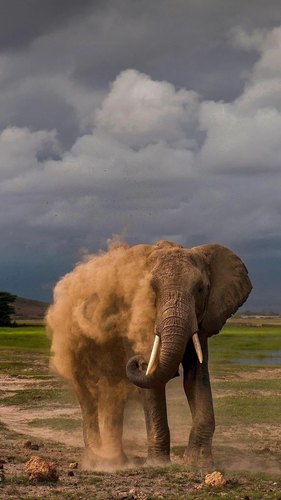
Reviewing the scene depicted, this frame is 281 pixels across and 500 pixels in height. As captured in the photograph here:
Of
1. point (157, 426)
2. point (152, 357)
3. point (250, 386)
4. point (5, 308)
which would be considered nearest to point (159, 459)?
point (157, 426)

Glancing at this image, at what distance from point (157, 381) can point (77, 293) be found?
4.40 m

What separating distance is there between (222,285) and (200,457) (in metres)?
3.37

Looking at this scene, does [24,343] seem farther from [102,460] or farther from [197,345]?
[197,345]

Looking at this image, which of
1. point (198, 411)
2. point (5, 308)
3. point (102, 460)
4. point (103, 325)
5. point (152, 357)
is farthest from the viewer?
point (5, 308)

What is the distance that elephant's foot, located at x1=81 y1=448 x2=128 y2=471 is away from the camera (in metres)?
15.3

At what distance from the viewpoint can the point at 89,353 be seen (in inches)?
679

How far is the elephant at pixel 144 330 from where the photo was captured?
13.6 meters

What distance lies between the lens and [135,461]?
1603 cm

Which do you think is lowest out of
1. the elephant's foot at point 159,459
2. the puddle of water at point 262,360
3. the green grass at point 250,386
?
the elephant's foot at point 159,459

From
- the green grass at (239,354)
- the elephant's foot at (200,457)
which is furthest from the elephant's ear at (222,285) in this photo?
the green grass at (239,354)

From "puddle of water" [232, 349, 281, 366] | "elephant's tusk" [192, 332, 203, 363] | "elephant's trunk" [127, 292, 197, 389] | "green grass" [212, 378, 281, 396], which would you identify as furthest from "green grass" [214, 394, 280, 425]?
"puddle of water" [232, 349, 281, 366]

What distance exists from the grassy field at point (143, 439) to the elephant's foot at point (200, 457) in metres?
0.50

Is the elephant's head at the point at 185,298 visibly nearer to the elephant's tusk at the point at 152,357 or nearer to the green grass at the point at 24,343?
the elephant's tusk at the point at 152,357

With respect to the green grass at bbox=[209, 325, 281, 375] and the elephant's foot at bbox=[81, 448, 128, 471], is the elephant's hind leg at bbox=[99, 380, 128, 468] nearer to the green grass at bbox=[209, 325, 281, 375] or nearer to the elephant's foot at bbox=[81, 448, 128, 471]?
the elephant's foot at bbox=[81, 448, 128, 471]
